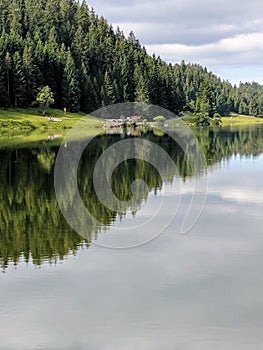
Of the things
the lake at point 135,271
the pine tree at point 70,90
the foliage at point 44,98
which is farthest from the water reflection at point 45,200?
the pine tree at point 70,90

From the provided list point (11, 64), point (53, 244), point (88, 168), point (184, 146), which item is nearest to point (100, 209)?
point (53, 244)

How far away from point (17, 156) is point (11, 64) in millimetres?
68335

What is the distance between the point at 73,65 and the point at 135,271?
408 feet

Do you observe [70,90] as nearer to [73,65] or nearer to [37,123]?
[73,65]

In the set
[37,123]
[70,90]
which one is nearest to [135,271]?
[37,123]

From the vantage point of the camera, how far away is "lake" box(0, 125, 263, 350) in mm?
12883

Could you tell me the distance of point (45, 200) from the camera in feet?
96.6

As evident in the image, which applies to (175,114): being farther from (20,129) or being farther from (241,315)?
(241,315)

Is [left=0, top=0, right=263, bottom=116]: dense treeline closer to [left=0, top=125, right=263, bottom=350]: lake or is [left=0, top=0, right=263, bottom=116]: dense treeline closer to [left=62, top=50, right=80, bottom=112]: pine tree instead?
[left=62, top=50, right=80, bottom=112]: pine tree

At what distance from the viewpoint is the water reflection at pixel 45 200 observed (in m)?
20.2

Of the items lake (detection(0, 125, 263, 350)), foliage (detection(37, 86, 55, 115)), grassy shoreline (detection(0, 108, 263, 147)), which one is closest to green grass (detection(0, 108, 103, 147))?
grassy shoreline (detection(0, 108, 263, 147))

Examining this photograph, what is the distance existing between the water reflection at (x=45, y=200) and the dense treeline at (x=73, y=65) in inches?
2664

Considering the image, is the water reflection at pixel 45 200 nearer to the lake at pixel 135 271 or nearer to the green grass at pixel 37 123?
the lake at pixel 135 271

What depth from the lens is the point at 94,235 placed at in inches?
872
